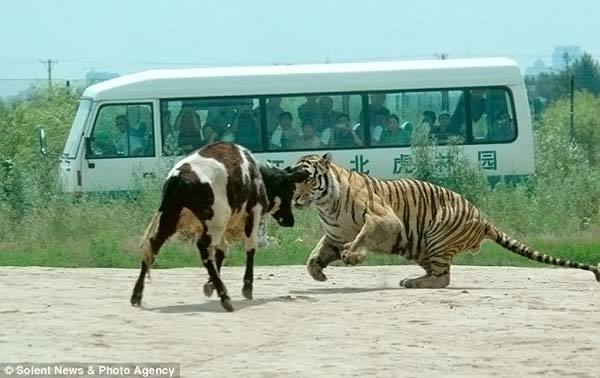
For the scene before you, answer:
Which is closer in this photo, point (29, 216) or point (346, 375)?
point (346, 375)

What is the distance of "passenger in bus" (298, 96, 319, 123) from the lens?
85.8ft

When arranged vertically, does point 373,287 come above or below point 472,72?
below

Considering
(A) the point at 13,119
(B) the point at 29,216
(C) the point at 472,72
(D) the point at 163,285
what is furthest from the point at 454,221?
(A) the point at 13,119

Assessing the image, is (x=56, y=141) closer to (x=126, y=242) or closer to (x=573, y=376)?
(x=126, y=242)

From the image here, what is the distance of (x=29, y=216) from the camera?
22.4m

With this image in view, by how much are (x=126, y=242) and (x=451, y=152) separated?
630cm

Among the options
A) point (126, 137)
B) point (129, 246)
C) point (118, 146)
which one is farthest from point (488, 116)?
point (129, 246)

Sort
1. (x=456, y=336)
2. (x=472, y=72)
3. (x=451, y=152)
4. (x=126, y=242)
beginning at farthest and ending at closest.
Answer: (x=472, y=72) → (x=451, y=152) → (x=126, y=242) → (x=456, y=336)

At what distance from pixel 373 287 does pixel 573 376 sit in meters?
5.80

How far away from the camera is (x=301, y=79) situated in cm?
2617

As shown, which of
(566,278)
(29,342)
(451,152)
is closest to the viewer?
(29,342)

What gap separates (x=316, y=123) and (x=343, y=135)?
1.53 feet

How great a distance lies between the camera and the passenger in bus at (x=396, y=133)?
1027 inches

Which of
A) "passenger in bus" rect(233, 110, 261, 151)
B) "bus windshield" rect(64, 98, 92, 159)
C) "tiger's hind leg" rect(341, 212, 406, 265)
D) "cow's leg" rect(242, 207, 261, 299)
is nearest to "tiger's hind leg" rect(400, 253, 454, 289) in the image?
"tiger's hind leg" rect(341, 212, 406, 265)
